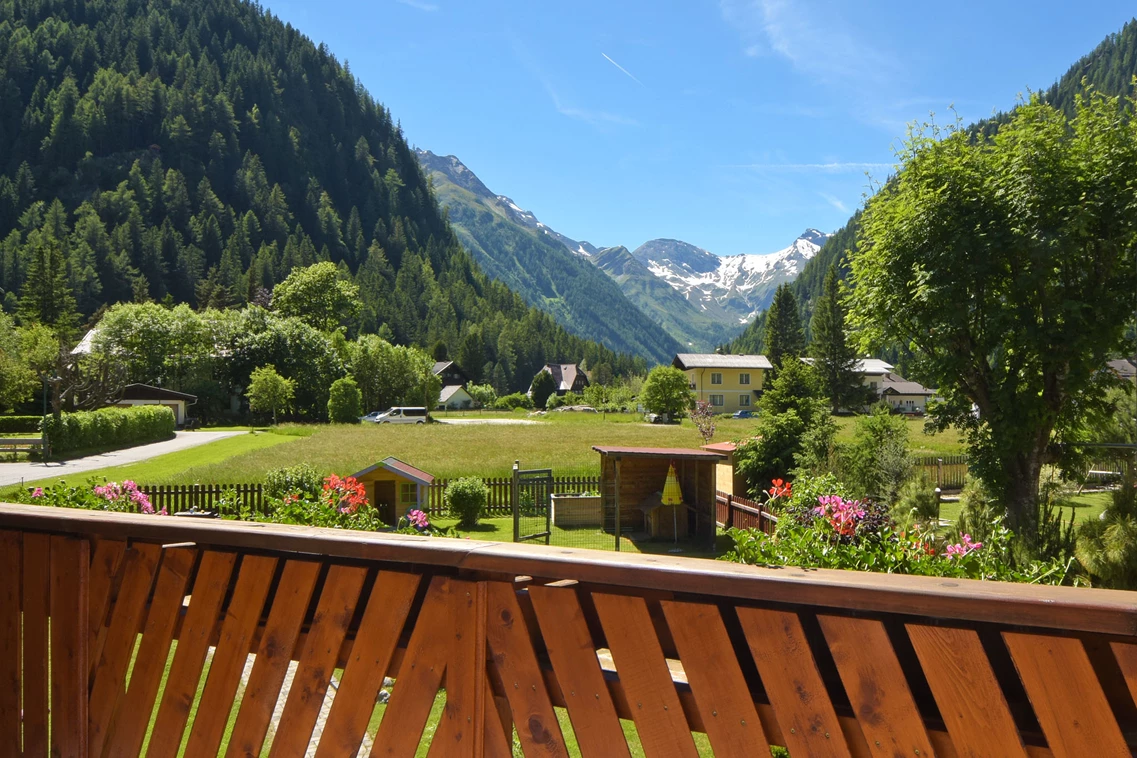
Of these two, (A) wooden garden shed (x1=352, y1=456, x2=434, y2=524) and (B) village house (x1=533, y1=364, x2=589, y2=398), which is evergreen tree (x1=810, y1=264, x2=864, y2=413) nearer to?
(B) village house (x1=533, y1=364, x2=589, y2=398)

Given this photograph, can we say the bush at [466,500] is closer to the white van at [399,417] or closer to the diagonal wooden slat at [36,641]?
the diagonal wooden slat at [36,641]

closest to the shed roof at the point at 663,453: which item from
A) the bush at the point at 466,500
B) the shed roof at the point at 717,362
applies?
the bush at the point at 466,500

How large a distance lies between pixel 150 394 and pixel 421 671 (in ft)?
185

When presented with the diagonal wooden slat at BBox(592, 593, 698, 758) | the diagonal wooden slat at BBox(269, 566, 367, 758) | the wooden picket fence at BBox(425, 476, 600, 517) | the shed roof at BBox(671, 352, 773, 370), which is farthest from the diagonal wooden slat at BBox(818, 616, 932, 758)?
the shed roof at BBox(671, 352, 773, 370)

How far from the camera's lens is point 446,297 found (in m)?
145

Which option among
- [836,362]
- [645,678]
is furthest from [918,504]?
[836,362]

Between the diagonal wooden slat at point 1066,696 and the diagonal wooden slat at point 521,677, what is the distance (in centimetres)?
94

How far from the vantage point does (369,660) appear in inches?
75.7

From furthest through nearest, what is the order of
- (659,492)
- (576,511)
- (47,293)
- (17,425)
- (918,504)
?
(47,293), (17,425), (576,511), (659,492), (918,504)

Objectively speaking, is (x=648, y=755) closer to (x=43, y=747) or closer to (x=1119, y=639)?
(x=1119, y=639)

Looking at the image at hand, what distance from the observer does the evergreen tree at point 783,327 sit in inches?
3521

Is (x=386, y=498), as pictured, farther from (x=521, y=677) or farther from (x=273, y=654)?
(x=521, y=677)

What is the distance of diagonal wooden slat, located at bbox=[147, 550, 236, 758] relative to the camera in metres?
2.19

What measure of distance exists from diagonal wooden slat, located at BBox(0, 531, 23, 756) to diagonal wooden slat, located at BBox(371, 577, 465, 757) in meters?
1.59
